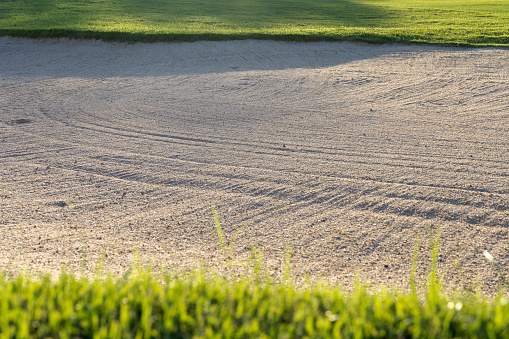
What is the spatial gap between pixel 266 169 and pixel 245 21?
14713mm

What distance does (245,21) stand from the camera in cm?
1886

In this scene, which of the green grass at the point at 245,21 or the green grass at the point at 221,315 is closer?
the green grass at the point at 221,315

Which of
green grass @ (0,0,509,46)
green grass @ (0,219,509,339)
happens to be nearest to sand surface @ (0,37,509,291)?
green grass @ (0,219,509,339)

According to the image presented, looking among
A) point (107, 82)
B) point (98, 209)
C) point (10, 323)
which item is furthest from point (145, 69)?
point (10, 323)

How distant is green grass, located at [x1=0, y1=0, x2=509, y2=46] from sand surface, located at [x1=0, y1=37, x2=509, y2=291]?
3.88 metres

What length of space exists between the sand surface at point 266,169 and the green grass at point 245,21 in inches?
153

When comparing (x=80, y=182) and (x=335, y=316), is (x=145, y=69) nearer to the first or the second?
(x=80, y=182)

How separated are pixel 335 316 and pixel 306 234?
2395 mm

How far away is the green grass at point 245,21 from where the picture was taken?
14742 millimetres

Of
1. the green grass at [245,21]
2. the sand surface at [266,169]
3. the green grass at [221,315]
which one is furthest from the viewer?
the green grass at [245,21]

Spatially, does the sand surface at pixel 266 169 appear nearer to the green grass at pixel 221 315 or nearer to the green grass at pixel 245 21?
the green grass at pixel 221 315

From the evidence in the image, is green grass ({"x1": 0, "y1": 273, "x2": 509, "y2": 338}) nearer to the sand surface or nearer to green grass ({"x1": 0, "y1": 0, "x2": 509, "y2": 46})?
the sand surface

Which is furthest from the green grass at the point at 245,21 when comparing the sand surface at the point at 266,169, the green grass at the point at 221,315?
the green grass at the point at 221,315

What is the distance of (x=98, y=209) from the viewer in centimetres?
468
